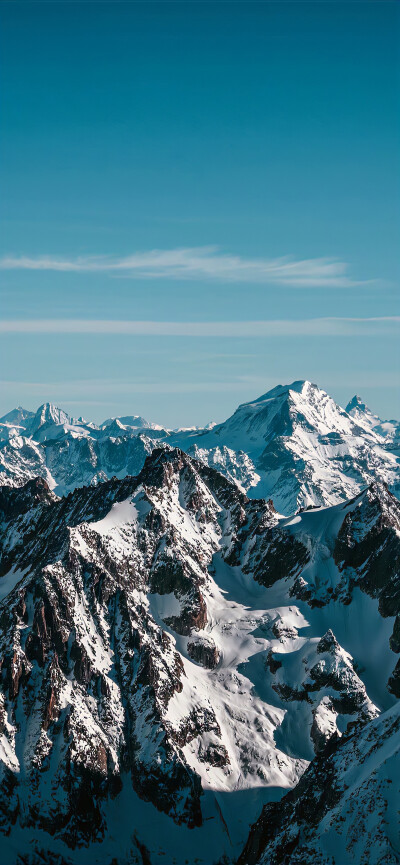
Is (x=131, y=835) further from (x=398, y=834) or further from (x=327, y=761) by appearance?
(x=398, y=834)

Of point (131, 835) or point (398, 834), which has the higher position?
point (398, 834)

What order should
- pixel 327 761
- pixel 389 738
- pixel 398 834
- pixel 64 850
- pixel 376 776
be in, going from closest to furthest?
pixel 398 834 < pixel 376 776 < pixel 389 738 < pixel 327 761 < pixel 64 850

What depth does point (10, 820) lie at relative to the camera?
194875mm

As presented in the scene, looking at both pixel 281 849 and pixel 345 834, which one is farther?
pixel 281 849

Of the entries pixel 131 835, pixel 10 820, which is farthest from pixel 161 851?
pixel 10 820

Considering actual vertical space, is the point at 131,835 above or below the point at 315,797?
below

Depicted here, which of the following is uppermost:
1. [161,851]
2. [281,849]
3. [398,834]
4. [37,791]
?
[398,834]

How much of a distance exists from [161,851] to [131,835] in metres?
8.99

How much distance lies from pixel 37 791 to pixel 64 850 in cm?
1620

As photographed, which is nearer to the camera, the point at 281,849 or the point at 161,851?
the point at 281,849

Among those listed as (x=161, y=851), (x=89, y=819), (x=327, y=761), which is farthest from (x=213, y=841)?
(x=327, y=761)

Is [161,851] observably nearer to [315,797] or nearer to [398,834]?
[315,797]

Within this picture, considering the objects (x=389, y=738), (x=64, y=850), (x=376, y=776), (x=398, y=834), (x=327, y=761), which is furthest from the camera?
(x=64, y=850)

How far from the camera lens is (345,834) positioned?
128 meters
